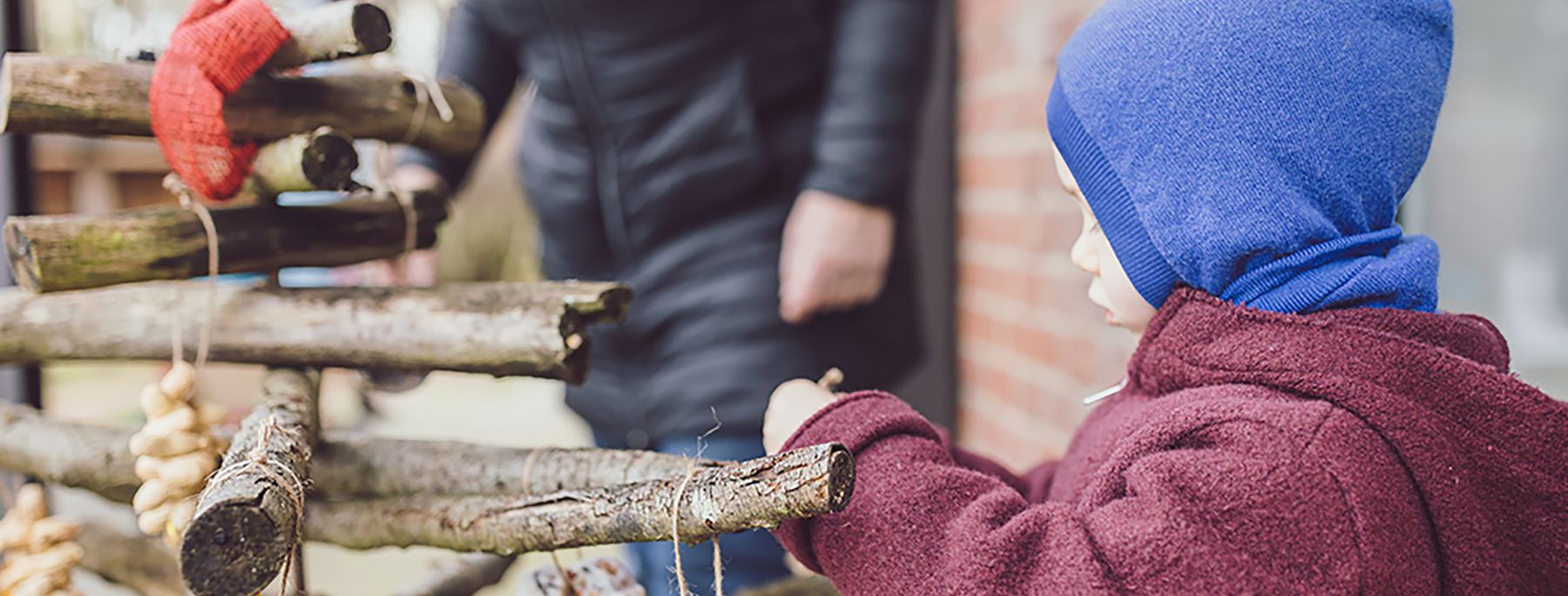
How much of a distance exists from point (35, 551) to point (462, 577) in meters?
0.37

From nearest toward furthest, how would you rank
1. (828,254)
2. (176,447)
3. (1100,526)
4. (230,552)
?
(230,552)
(1100,526)
(176,447)
(828,254)

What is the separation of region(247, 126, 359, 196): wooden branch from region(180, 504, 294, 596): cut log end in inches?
12.0

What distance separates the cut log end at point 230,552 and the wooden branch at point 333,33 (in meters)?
0.35

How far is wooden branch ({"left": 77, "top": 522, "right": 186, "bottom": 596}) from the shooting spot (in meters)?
1.06

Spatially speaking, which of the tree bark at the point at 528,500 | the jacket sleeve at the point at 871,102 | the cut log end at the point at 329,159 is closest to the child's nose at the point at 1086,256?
the tree bark at the point at 528,500

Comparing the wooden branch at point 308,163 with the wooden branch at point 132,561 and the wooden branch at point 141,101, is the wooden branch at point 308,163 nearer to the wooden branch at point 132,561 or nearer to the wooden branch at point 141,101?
the wooden branch at point 141,101

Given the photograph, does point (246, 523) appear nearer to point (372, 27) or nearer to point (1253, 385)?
point (372, 27)

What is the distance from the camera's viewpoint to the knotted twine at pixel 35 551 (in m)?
0.85

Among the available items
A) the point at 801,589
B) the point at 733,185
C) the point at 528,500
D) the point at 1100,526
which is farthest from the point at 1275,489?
the point at 733,185

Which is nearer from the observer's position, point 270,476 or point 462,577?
point 270,476

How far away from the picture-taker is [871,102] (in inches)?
46.2

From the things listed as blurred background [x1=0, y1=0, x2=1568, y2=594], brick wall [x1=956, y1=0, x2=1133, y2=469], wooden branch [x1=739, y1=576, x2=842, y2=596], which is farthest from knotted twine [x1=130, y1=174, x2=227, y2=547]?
brick wall [x1=956, y1=0, x2=1133, y2=469]

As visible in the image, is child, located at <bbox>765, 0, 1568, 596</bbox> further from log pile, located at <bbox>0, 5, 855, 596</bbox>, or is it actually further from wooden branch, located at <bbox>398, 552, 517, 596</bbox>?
wooden branch, located at <bbox>398, 552, 517, 596</bbox>

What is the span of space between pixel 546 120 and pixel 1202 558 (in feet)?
3.19
